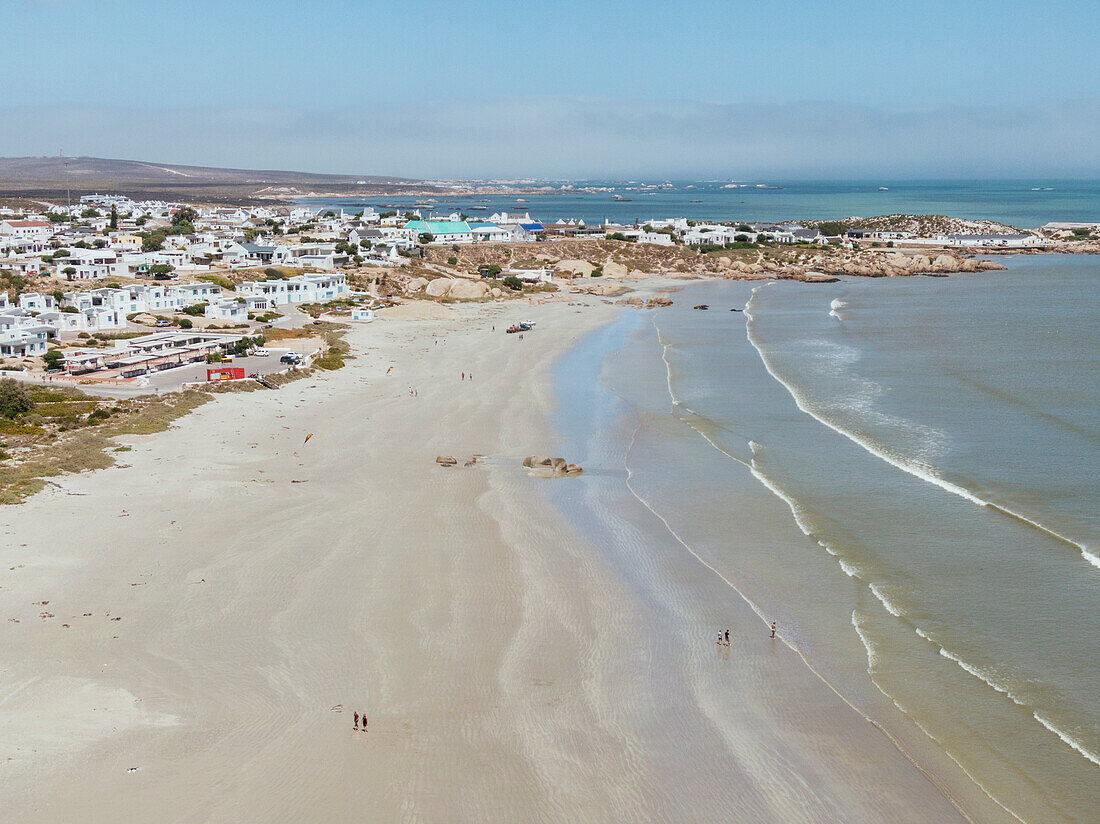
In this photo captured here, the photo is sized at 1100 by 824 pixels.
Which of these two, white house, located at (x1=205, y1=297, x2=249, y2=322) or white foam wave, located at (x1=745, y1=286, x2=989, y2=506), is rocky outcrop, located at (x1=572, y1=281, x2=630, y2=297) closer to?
white house, located at (x1=205, y1=297, x2=249, y2=322)

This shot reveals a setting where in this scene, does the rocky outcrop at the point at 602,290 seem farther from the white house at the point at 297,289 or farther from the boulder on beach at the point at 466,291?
the white house at the point at 297,289

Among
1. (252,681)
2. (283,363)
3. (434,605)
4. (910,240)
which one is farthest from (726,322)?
(910,240)

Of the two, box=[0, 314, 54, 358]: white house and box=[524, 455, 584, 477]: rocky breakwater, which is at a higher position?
Answer: box=[0, 314, 54, 358]: white house

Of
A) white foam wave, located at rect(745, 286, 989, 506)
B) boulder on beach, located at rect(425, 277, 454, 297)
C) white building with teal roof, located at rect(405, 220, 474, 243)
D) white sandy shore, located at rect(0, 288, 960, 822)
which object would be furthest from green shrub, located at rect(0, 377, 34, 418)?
white building with teal roof, located at rect(405, 220, 474, 243)

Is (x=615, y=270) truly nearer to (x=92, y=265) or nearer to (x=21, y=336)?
(x=92, y=265)

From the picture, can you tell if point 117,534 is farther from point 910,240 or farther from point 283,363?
point 910,240
